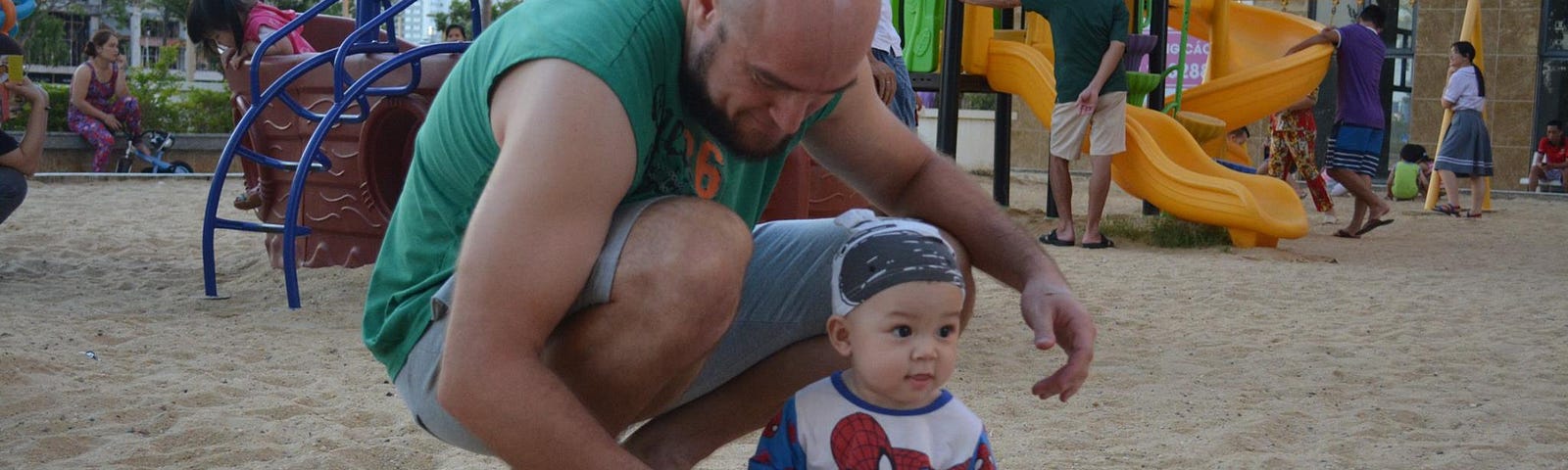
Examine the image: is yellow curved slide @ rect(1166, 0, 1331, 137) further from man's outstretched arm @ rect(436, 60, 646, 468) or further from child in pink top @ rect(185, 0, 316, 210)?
man's outstretched arm @ rect(436, 60, 646, 468)

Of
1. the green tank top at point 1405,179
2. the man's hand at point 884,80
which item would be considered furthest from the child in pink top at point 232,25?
the green tank top at point 1405,179

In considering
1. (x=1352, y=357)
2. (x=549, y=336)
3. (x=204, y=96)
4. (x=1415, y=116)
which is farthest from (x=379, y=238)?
(x=1415, y=116)

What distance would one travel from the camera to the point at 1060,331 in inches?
79.7

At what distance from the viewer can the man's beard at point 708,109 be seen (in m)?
1.75

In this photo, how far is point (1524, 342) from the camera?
470cm

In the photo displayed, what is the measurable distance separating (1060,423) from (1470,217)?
8.60 meters

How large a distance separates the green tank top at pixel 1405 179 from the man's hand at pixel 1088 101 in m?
6.61

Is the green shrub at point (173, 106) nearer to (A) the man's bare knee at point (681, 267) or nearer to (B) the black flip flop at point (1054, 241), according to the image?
(B) the black flip flop at point (1054, 241)

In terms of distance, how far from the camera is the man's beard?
68.8 inches

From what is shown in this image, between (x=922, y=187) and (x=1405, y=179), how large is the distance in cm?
1184

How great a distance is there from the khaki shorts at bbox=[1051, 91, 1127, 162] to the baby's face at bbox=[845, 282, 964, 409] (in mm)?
5774

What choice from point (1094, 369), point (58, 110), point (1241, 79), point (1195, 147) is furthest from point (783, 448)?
point (58, 110)

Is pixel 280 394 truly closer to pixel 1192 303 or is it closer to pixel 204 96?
pixel 1192 303

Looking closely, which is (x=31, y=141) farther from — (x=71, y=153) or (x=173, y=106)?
(x=173, y=106)
